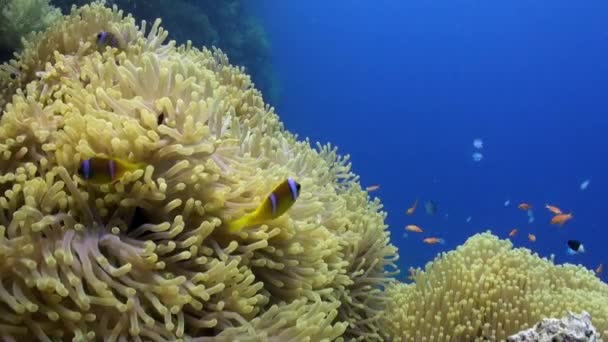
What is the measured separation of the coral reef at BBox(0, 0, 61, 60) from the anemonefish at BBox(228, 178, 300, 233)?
9.09ft

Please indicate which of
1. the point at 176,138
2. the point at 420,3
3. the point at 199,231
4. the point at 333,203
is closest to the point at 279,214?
the point at 199,231

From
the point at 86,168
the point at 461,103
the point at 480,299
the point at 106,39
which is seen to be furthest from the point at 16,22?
the point at 461,103

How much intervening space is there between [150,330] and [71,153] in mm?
712

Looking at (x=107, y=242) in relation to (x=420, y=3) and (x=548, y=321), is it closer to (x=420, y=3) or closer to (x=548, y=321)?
(x=548, y=321)

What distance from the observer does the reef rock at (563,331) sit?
236cm

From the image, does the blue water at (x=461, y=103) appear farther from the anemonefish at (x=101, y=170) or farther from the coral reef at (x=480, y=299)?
the anemonefish at (x=101, y=170)

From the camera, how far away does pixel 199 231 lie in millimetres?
1904

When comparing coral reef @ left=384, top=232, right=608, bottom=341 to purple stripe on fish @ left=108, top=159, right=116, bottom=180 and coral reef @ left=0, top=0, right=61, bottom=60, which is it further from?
coral reef @ left=0, top=0, right=61, bottom=60

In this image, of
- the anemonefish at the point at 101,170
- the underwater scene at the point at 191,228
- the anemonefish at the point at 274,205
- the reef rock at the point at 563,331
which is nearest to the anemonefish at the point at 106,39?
the underwater scene at the point at 191,228

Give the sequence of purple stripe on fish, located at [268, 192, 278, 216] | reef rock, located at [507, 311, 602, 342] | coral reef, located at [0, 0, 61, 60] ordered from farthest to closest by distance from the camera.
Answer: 1. coral reef, located at [0, 0, 61, 60]
2. reef rock, located at [507, 311, 602, 342]
3. purple stripe on fish, located at [268, 192, 278, 216]

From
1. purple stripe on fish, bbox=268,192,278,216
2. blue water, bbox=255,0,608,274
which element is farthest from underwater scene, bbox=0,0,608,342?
blue water, bbox=255,0,608,274

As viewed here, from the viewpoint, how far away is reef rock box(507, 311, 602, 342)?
2359 millimetres

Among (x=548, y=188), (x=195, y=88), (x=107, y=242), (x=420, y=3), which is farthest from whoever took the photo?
(x=420, y=3)

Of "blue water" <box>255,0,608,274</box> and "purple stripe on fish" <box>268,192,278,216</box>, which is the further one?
"blue water" <box>255,0,608,274</box>
